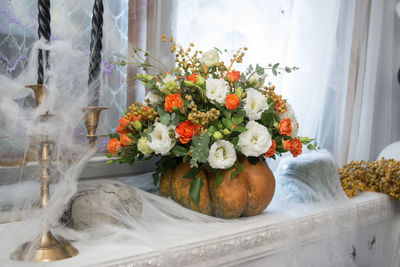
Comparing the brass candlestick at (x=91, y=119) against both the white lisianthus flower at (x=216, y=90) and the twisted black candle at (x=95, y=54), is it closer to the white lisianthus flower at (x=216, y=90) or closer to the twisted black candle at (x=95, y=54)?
the twisted black candle at (x=95, y=54)

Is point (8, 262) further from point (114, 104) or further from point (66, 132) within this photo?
point (114, 104)

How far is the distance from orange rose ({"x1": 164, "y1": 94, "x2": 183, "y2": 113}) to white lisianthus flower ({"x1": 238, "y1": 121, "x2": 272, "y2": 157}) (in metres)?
0.15

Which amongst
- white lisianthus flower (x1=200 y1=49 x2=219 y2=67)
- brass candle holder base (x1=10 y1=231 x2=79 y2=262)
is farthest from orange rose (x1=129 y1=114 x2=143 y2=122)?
brass candle holder base (x1=10 y1=231 x2=79 y2=262)

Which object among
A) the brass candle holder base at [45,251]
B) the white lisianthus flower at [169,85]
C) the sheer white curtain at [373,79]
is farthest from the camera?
the sheer white curtain at [373,79]

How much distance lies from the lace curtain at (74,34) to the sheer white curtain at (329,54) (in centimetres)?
27

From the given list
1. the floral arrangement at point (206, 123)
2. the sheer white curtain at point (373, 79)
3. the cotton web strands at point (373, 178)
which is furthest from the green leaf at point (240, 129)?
the sheer white curtain at point (373, 79)

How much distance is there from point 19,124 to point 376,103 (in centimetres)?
149

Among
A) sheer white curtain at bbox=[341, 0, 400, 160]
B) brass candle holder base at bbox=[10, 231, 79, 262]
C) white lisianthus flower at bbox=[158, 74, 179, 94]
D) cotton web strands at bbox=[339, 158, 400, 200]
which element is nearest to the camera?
brass candle holder base at bbox=[10, 231, 79, 262]

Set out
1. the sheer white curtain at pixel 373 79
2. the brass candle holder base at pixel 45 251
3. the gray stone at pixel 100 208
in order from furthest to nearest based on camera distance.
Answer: the sheer white curtain at pixel 373 79 → the gray stone at pixel 100 208 → the brass candle holder base at pixel 45 251

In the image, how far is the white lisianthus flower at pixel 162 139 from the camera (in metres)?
0.87

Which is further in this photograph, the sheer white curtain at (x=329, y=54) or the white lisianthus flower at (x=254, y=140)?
the sheer white curtain at (x=329, y=54)

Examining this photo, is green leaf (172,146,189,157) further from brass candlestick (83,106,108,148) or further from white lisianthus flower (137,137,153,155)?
brass candlestick (83,106,108,148)

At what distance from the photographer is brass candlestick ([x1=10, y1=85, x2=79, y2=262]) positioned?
66cm

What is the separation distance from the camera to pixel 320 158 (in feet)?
4.17
